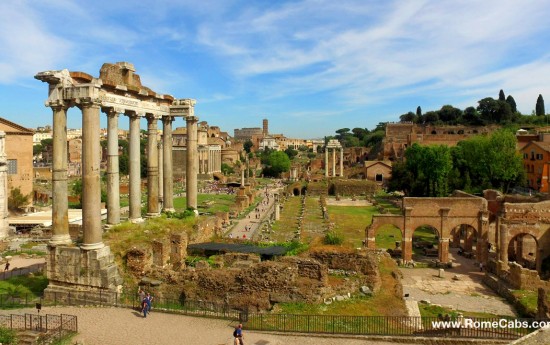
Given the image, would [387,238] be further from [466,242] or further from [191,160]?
[191,160]

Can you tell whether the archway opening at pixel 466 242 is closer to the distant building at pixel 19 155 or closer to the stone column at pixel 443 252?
the stone column at pixel 443 252

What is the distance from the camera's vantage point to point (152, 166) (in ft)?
75.7

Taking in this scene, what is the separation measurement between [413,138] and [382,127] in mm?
77684

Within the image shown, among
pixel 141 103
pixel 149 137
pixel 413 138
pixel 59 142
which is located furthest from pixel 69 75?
pixel 413 138

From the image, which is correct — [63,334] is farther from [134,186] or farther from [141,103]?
[141,103]

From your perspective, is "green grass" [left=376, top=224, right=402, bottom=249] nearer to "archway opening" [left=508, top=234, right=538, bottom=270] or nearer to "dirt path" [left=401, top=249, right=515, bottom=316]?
"dirt path" [left=401, top=249, right=515, bottom=316]

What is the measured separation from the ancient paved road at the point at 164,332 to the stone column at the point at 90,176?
282 centimetres

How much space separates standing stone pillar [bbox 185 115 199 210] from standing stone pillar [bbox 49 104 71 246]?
7.36m

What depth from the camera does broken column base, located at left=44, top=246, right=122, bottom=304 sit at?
16.8m

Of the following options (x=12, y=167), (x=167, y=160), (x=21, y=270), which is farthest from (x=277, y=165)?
(x=167, y=160)

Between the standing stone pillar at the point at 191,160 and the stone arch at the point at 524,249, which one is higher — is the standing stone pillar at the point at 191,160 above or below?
above

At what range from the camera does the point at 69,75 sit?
17.7m

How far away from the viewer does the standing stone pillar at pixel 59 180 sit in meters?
17.6

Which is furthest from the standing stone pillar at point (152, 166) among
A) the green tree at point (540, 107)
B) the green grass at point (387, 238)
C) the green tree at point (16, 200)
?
the green tree at point (540, 107)
